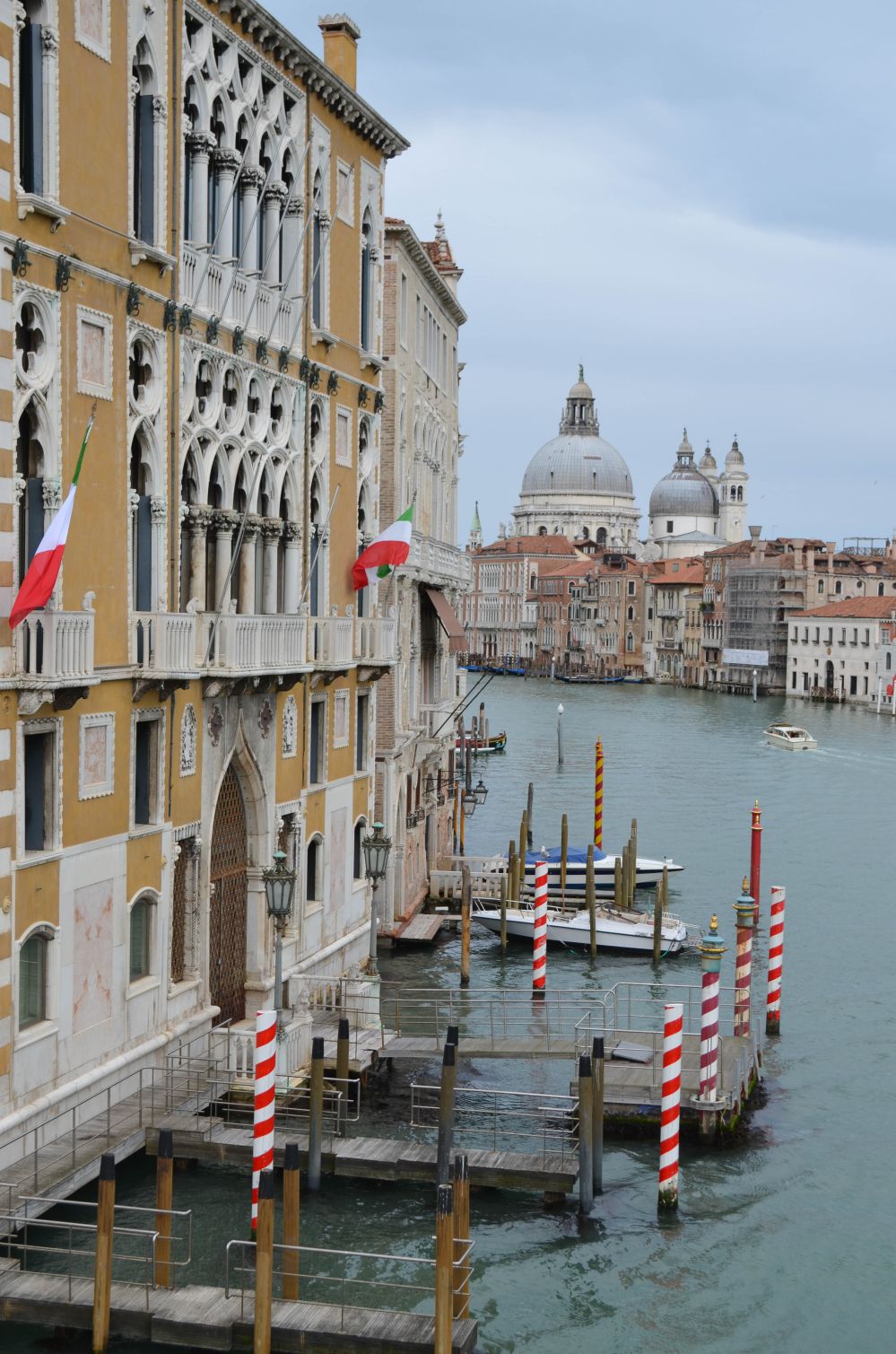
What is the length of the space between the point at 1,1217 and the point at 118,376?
5.20 meters

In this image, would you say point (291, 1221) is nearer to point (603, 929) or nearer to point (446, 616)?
point (603, 929)

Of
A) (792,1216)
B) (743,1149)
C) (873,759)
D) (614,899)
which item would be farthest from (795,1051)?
(873,759)

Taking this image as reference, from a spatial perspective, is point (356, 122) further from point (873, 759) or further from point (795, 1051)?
point (873, 759)

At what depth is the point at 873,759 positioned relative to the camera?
5522 cm

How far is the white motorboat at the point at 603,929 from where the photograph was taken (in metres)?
23.5

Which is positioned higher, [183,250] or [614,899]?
[183,250]

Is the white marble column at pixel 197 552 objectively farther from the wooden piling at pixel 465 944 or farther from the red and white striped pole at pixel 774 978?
the wooden piling at pixel 465 944

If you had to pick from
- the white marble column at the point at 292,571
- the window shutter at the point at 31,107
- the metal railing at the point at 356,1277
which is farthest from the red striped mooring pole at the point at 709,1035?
the window shutter at the point at 31,107

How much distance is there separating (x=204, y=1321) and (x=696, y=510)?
139457mm

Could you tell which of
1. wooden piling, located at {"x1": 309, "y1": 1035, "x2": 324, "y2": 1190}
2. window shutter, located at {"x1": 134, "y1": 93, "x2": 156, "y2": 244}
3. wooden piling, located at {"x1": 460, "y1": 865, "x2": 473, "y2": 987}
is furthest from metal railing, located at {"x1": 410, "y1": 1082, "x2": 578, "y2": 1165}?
window shutter, located at {"x1": 134, "y1": 93, "x2": 156, "y2": 244}

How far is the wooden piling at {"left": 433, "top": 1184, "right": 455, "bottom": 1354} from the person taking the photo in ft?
31.4

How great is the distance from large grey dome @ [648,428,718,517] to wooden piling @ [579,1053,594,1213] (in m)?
136

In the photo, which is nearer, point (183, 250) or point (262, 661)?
point (183, 250)

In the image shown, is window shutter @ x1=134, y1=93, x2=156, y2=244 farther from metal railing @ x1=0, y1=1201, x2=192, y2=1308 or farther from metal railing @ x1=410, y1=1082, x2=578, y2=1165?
metal railing @ x1=410, y1=1082, x2=578, y2=1165
